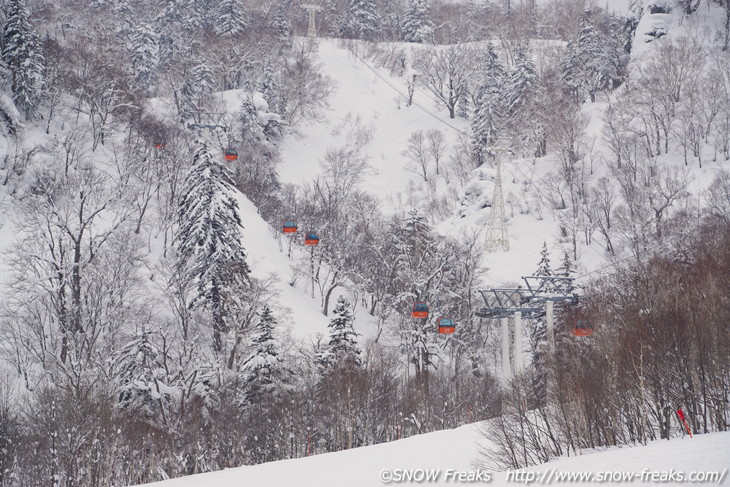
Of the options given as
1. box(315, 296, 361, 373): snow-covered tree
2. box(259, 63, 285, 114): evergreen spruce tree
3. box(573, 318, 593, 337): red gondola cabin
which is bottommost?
box(315, 296, 361, 373): snow-covered tree

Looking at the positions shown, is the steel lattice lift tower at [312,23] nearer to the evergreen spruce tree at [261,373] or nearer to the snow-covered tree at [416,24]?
the snow-covered tree at [416,24]

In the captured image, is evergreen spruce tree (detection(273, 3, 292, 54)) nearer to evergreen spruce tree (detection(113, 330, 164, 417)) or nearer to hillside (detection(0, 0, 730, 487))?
hillside (detection(0, 0, 730, 487))

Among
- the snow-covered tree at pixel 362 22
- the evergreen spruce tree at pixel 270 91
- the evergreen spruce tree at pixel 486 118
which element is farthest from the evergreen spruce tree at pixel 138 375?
the snow-covered tree at pixel 362 22

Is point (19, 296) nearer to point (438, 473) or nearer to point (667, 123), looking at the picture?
point (438, 473)

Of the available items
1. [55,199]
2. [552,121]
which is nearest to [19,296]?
[55,199]

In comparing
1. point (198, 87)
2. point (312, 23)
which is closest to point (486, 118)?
point (198, 87)

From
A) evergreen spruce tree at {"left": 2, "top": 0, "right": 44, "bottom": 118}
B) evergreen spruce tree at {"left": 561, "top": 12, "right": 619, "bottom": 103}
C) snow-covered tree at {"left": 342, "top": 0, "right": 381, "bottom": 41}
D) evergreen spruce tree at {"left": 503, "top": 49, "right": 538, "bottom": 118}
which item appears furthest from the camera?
snow-covered tree at {"left": 342, "top": 0, "right": 381, "bottom": 41}

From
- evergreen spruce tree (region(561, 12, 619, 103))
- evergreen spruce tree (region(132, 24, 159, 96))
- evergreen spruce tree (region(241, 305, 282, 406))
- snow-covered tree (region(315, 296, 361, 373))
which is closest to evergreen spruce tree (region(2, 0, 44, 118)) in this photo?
evergreen spruce tree (region(132, 24, 159, 96))
